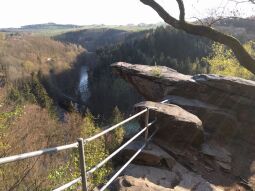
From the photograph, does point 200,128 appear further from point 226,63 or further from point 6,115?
point 226,63

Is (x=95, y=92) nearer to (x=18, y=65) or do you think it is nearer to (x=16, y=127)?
(x=16, y=127)

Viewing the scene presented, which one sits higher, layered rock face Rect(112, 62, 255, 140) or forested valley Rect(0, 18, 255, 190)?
layered rock face Rect(112, 62, 255, 140)

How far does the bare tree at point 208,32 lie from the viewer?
26.2 ft

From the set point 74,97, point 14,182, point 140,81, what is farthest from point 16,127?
point 74,97

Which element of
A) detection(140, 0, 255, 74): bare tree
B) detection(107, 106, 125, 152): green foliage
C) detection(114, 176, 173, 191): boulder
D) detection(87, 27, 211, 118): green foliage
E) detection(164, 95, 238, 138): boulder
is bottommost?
detection(87, 27, 211, 118): green foliage

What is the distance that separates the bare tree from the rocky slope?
2505 mm

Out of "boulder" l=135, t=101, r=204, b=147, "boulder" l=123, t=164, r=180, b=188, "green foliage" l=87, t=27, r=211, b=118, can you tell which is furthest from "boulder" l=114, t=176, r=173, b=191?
"green foliage" l=87, t=27, r=211, b=118

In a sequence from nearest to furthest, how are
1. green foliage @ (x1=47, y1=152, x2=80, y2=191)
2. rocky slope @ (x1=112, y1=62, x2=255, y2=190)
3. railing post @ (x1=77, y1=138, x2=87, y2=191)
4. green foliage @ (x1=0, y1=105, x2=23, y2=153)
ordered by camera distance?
1. railing post @ (x1=77, y1=138, x2=87, y2=191)
2. rocky slope @ (x1=112, y1=62, x2=255, y2=190)
3. green foliage @ (x1=47, y1=152, x2=80, y2=191)
4. green foliage @ (x1=0, y1=105, x2=23, y2=153)

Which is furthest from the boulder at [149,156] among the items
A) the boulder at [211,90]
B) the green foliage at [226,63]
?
the green foliage at [226,63]

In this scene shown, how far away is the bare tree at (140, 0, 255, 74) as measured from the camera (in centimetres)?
798

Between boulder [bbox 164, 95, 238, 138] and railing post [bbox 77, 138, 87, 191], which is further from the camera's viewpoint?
boulder [bbox 164, 95, 238, 138]

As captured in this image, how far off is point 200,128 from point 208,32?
3.15 meters

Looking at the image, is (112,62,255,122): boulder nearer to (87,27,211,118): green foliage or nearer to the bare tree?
the bare tree

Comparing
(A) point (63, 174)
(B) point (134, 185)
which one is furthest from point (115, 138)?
(B) point (134, 185)
